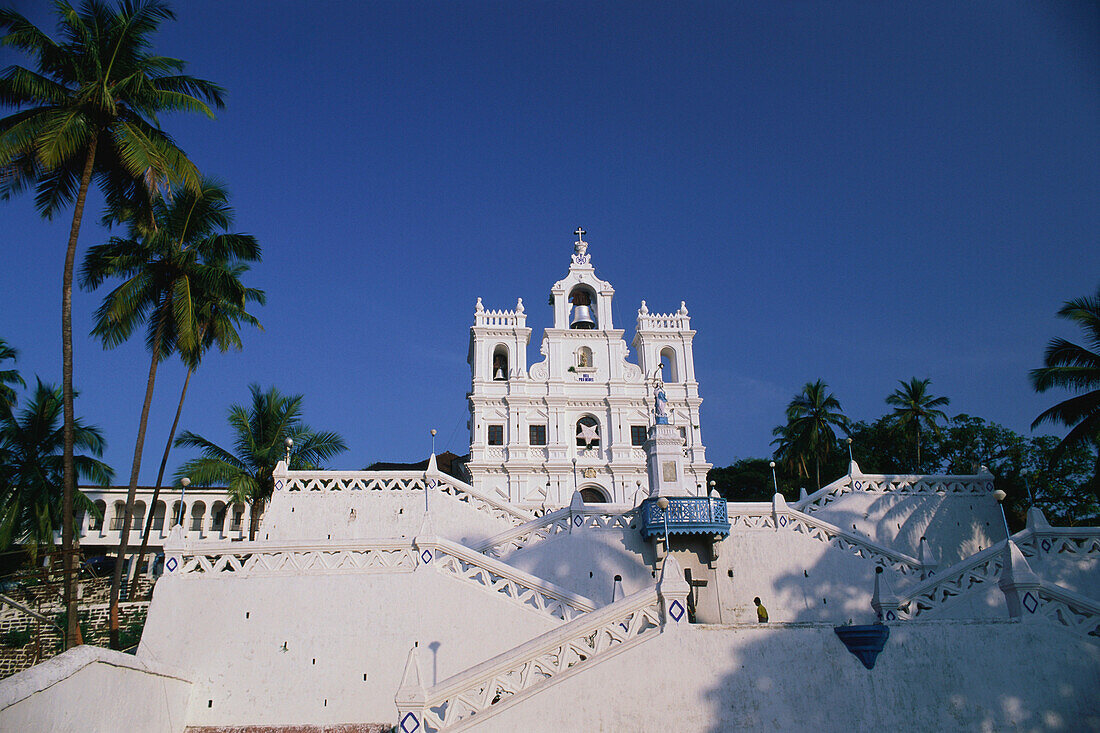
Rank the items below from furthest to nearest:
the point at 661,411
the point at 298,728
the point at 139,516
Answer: the point at 139,516, the point at 661,411, the point at 298,728

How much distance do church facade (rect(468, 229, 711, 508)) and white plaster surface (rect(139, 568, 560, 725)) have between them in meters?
22.7

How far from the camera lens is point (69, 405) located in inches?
687

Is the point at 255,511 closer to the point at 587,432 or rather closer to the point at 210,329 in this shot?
the point at 210,329

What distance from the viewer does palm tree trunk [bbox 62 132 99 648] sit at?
52.5 ft

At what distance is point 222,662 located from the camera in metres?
15.7

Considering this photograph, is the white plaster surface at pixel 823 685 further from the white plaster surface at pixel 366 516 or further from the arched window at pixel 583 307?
the arched window at pixel 583 307

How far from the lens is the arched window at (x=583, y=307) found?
45.5 meters

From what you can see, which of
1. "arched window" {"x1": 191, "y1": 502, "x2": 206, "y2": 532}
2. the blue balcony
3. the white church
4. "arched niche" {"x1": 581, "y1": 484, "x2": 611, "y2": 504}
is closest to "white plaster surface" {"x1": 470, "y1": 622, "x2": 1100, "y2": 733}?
the white church

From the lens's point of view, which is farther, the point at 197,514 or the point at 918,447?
the point at 197,514

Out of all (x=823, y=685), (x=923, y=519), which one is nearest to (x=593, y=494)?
(x=923, y=519)

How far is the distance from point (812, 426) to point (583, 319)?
1458cm

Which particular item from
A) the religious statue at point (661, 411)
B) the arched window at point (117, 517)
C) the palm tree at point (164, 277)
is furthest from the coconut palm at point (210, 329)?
the arched window at point (117, 517)

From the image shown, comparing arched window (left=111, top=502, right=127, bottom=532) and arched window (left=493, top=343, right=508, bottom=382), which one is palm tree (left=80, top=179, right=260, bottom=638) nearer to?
arched window (left=493, top=343, right=508, bottom=382)

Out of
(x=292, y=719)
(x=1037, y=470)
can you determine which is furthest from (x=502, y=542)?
(x=1037, y=470)
